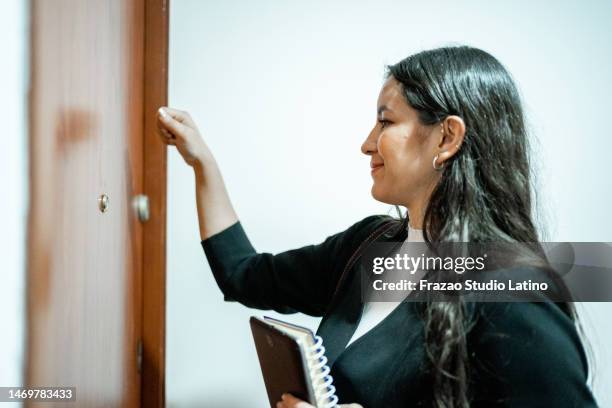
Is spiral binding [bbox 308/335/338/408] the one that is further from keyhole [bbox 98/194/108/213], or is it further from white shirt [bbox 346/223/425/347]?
keyhole [bbox 98/194/108/213]

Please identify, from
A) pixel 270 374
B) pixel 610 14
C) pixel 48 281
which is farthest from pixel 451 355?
pixel 610 14

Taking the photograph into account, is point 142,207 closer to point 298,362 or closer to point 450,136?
point 298,362

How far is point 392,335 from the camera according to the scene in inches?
32.9

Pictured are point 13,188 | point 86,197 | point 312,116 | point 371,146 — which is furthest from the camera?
point 312,116

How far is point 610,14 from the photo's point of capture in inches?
51.5

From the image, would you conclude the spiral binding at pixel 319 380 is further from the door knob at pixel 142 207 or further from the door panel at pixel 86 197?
the door knob at pixel 142 207

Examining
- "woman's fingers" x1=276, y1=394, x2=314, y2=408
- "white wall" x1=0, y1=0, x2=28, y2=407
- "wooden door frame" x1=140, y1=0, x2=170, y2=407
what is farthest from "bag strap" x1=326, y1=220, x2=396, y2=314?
"white wall" x1=0, y1=0, x2=28, y2=407

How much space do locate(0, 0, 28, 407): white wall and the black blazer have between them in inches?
19.6

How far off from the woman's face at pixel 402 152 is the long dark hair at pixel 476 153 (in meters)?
0.02

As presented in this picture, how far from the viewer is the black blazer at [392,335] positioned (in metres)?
0.70

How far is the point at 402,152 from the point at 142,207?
52 centimetres

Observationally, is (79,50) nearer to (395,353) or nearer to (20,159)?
(20,159)

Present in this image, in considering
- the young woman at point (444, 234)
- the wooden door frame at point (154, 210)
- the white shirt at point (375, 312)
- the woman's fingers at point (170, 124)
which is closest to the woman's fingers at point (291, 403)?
the young woman at point (444, 234)

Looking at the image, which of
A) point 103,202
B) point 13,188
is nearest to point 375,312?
point 103,202
